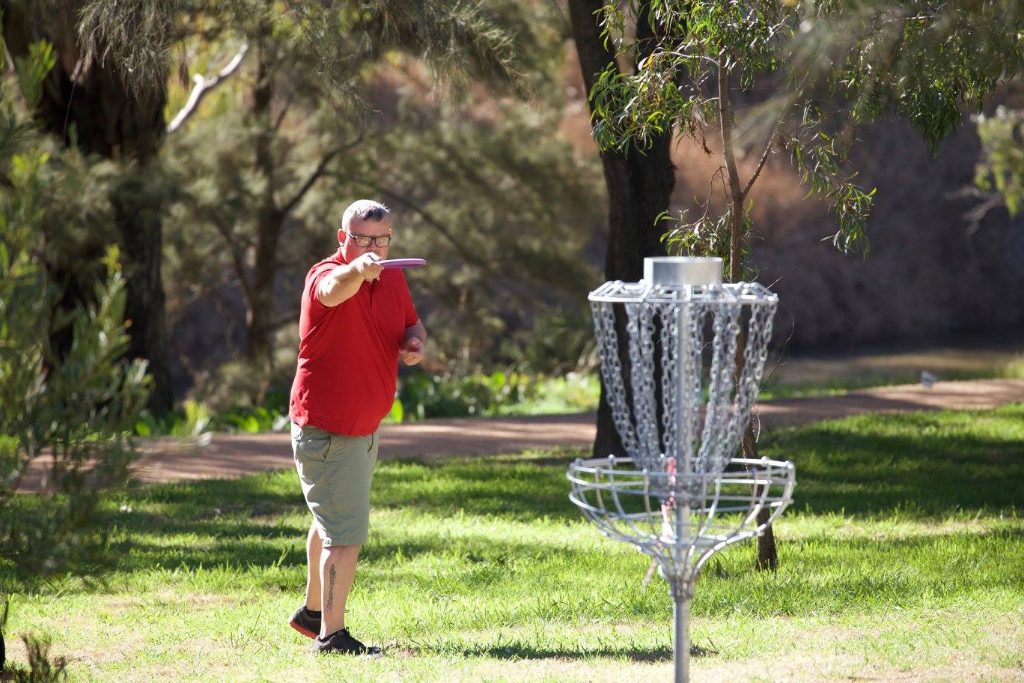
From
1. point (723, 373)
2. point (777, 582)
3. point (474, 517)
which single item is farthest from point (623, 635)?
point (474, 517)

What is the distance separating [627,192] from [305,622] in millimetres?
4907

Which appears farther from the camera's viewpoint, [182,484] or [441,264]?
[441,264]

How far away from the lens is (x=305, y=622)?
4.85 m

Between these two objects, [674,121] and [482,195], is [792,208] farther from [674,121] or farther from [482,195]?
[674,121]

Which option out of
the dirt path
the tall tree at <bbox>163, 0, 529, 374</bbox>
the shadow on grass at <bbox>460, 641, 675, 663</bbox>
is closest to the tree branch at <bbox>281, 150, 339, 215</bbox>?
the tall tree at <bbox>163, 0, 529, 374</bbox>

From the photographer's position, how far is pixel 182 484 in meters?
9.12

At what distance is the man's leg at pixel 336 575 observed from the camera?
4.61m

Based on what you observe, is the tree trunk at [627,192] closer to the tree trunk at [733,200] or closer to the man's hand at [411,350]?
the tree trunk at [733,200]

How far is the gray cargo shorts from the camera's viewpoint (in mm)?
4613

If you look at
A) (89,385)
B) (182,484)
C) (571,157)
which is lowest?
(182,484)

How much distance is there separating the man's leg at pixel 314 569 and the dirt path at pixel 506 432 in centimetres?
425

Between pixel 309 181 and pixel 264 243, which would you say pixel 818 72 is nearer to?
pixel 309 181

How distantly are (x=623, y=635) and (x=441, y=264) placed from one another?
13284mm

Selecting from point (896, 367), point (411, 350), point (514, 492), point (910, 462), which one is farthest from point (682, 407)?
point (896, 367)
